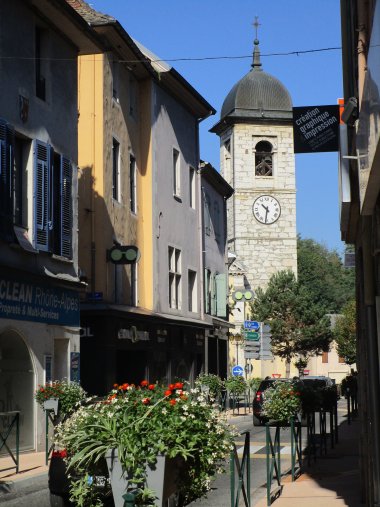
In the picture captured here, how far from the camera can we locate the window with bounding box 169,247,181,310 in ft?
115

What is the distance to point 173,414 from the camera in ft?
26.3

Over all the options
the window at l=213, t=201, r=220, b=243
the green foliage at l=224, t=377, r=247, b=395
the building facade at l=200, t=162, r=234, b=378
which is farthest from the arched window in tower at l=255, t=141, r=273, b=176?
the green foliage at l=224, t=377, r=247, b=395

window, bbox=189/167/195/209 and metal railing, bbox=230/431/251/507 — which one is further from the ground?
window, bbox=189/167/195/209

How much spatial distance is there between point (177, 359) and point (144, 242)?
188 inches

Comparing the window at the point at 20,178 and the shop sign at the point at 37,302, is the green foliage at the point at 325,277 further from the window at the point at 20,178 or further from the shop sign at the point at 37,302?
the window at the point at 20,178

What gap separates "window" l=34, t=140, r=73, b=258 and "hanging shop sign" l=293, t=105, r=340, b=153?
31.9 feet

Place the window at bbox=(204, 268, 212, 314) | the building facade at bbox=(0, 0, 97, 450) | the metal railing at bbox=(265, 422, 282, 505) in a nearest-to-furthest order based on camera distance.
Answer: the metal railing at bbox=(265, 422, 282, 505)
the building facade at bbox=(0, 0, 97, 450)
the window at bbox=(204, 268, 212, 314)

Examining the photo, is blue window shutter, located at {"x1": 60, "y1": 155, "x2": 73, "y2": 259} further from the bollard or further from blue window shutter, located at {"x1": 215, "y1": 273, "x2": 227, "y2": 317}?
blue window shutter, located at {"x1": 215, "y1": 273, "x2": 227, "y2": 317}

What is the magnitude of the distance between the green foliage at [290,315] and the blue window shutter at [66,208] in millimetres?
48360

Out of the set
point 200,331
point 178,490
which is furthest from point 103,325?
point 178,490

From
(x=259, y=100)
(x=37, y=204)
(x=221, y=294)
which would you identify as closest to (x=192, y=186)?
(x=221, y=294)

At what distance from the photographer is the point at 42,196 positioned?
2183cm

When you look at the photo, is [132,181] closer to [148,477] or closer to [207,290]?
[207,290]

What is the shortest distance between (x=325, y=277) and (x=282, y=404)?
90.4 m
